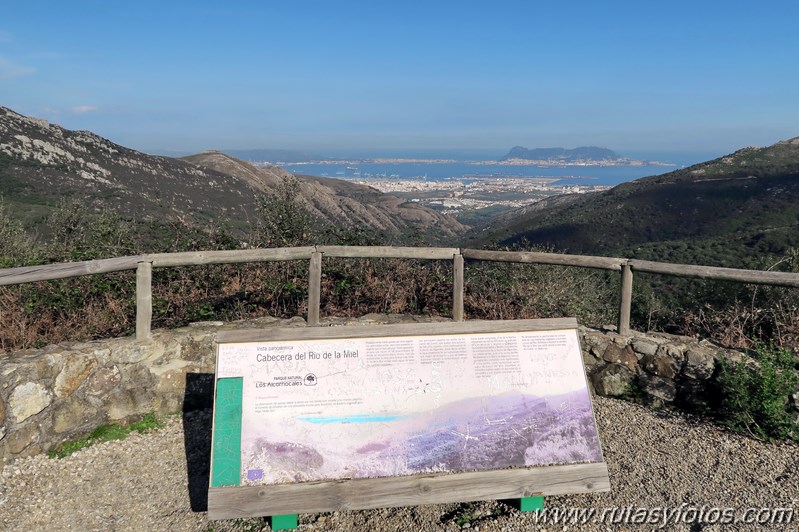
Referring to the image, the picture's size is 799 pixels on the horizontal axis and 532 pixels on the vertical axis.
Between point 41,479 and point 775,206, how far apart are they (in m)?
72.3

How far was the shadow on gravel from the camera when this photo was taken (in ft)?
12.2

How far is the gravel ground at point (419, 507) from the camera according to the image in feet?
11.0

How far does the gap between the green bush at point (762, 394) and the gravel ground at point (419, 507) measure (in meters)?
0.15

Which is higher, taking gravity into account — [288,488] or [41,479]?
[288,488]

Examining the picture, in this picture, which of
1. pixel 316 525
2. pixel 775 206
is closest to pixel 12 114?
pixel 316 525

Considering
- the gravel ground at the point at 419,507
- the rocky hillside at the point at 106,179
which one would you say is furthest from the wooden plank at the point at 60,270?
the rocky hillside at the point at 106,179

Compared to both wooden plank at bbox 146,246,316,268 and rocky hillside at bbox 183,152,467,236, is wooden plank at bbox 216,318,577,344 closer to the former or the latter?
wooden plank at bbox 146,246,316,268

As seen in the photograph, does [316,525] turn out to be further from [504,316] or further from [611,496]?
[504,316]

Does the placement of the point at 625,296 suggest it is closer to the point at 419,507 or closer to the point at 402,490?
the point at 419,507

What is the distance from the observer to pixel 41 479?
12.6 feet

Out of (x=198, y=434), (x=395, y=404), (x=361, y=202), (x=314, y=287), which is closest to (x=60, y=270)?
(x=198, y=434)

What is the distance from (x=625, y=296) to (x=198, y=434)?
3899 mm

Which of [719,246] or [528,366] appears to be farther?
[719,246]

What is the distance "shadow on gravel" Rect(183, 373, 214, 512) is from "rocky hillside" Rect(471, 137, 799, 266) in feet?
122
